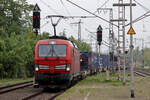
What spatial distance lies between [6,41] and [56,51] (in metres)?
17.3

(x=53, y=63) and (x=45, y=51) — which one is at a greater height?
(x=45, y=51)

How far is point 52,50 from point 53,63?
0.92m

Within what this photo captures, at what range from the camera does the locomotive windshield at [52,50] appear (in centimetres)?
2008

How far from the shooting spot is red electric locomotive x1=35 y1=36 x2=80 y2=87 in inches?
774

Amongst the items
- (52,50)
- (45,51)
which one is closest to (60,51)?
(52,50)

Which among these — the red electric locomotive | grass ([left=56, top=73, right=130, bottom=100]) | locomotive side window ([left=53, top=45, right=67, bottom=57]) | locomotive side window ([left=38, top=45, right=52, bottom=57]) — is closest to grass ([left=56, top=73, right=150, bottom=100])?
grass ([left=56, top=73, right=130, bottom=100])

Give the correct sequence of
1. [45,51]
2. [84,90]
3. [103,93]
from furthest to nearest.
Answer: [45,51] → [84,90] → [103,93]

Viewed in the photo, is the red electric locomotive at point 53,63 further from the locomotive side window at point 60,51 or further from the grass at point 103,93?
the grass at point 103,93

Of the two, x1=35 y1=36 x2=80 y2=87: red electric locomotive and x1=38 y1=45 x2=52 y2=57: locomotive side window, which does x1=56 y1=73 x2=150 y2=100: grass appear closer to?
x1=35 y1=36 x2=80 y2=87: red electric locomotive

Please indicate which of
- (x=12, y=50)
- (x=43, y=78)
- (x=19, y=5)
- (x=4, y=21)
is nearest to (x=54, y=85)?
(x=43, y=78)

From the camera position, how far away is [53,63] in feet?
64.6

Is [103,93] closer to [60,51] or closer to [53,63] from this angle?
[53,63]

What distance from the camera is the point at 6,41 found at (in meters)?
36.2

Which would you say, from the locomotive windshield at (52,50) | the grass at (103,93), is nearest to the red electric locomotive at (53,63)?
the locomotive windshield at (52,50)
